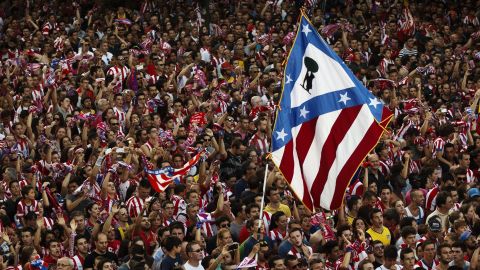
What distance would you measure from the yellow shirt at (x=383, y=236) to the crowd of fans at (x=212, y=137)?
0.02 metres

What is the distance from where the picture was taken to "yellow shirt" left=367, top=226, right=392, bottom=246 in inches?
656

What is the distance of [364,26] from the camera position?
1158 inches

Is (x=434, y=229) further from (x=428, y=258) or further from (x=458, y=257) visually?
(x=458, y=257)

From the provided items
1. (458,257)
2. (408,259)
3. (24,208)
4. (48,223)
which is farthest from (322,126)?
(24,208)

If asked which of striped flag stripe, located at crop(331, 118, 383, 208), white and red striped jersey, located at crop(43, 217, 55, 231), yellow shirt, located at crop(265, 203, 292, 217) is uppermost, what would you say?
striped flag stripe, located at crop(331, 118, 383, 208)

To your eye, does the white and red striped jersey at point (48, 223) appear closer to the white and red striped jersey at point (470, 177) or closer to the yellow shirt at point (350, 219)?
the yellow shirt at point (350, 219)

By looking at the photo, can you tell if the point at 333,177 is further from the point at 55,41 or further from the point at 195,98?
the point at 55,41

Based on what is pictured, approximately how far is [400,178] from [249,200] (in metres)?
3.13

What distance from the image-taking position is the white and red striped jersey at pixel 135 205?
18078mm

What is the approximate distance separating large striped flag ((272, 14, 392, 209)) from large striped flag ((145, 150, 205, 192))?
2.99 meters

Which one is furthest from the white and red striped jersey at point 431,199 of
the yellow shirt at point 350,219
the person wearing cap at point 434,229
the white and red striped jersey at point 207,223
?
the white and red striped jersey at point 207,223

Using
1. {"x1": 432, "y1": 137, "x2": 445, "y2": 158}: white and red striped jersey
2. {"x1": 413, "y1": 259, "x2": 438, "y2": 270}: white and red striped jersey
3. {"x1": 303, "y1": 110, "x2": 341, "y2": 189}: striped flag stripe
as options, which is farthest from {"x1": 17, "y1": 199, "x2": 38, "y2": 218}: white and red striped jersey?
{"x1": 432, "y1": 137, "x2": 445, "y2": 158}: white and red striped jersey

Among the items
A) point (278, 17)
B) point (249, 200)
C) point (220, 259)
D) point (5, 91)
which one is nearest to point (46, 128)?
point (5, 91)

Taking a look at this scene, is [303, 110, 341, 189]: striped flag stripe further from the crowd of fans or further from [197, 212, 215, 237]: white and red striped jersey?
[197, 212, 215, 237]: white and red striped jersey
